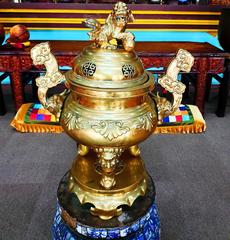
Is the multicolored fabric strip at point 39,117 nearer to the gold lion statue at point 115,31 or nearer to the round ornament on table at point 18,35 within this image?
the round ornament on table at point 18,35

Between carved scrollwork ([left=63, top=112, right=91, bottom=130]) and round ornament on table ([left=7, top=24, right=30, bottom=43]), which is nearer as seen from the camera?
carved scrollwork ([left=63, top=112, right=91, bottom=130])

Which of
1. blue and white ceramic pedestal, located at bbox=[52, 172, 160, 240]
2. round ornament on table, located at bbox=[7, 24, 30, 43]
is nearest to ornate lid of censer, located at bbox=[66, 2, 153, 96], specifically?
blue and white ceramic pedestal, located at bbox=[52, 172, 160, 240]

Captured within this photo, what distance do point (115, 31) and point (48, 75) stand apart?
10.8 inches

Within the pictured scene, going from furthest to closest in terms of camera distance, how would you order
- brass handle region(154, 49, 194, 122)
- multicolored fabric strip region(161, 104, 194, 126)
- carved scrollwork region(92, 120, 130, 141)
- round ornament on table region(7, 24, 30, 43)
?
round ornament on table region(7, 24, 30, 43), multicolored fabric strip region(161, 104, 194, 126), brass handle region(154, 49, 194, 122), carved scrollwork region(92, 120, 130, 141)

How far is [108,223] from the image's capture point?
934 millimetres

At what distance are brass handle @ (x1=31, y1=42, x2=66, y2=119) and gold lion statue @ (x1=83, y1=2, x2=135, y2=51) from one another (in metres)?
0.17

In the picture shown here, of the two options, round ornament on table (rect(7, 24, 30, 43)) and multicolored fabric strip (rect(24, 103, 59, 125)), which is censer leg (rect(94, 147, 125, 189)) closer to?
multicolored fabric strip (rect(24, 103, 59, 125))

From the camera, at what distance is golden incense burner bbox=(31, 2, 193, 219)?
2.77 feet

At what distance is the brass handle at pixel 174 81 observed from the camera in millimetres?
951

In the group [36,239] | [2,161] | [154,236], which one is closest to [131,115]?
[154,236]

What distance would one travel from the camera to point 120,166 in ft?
3.63

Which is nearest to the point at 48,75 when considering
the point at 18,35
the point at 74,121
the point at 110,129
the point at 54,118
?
the point at 74,121

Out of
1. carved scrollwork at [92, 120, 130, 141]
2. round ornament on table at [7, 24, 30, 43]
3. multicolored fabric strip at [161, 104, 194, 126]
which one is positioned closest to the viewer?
carved scrollwork at [92, 120, 130, 141]

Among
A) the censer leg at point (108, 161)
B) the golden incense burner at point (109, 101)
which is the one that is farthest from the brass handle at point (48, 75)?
the censer leg at point (108, 161)
